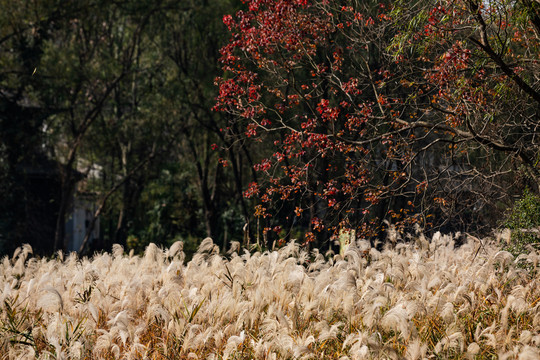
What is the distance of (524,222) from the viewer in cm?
907

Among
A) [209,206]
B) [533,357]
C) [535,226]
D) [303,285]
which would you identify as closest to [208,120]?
[209,206]

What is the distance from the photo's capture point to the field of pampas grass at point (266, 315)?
15.8 feet

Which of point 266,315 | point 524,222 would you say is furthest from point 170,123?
point 266,315

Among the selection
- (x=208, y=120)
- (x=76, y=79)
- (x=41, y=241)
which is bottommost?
(x=41, y=241)

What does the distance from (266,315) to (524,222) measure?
5.28 m

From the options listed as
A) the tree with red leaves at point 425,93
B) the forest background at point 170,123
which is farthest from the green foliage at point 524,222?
the forest background at point 170,123

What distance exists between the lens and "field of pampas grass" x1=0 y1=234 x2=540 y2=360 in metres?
4.80

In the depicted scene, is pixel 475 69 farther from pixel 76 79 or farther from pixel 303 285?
pixel 76 79

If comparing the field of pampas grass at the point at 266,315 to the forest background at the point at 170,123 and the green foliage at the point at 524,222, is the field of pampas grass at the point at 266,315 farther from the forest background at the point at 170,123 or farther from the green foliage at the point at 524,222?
the forest background at the point at 170,123

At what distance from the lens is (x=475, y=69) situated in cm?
766

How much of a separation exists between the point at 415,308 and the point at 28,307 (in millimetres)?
4198

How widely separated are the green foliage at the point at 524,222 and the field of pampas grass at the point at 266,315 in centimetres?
135

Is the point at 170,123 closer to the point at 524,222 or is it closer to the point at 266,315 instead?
the point at 524,222

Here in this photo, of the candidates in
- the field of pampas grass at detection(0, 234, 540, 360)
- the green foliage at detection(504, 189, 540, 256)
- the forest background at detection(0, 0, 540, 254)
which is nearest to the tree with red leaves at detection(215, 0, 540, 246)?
the forest background at detection(0, 0, 540, 254)
